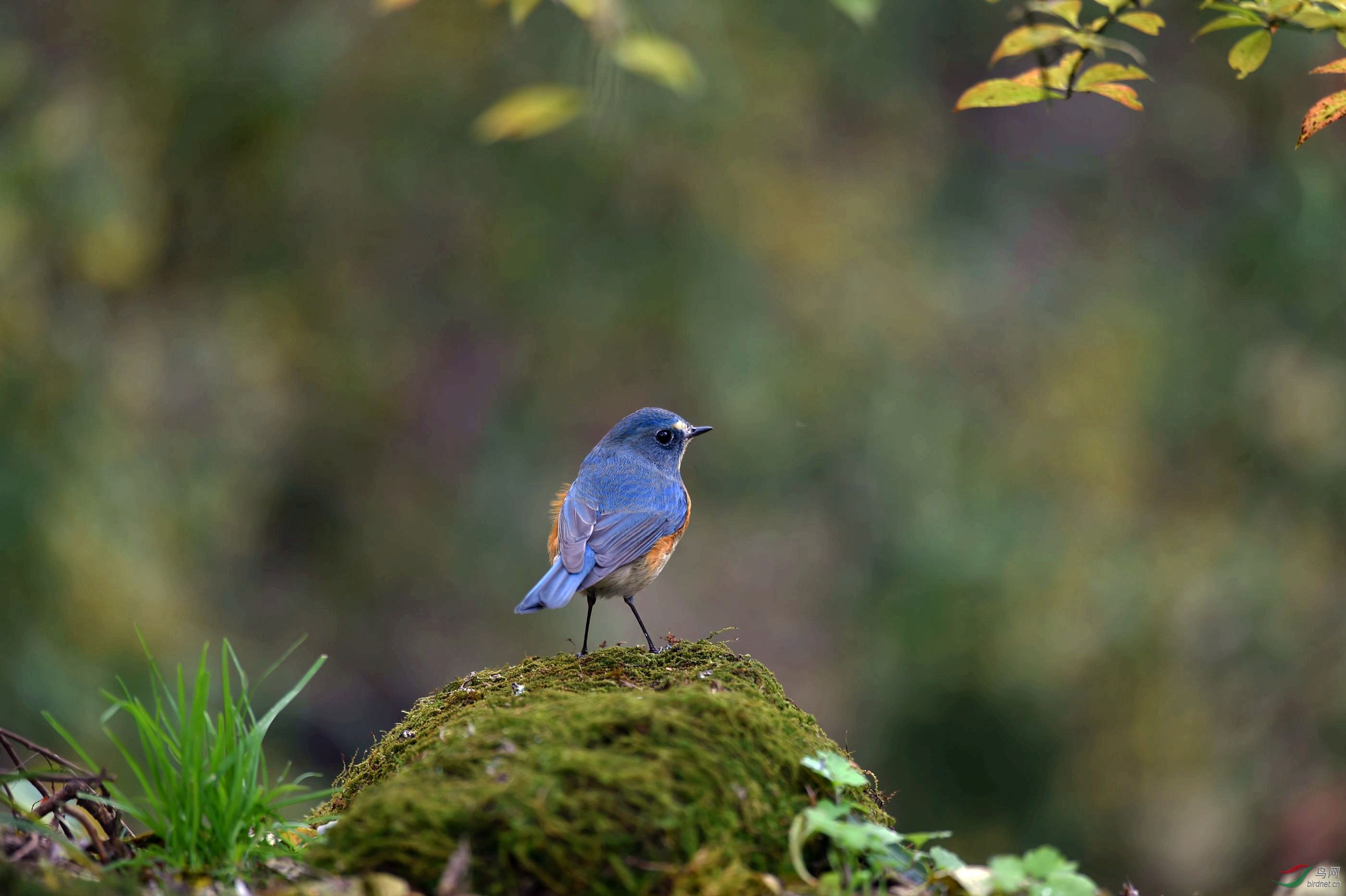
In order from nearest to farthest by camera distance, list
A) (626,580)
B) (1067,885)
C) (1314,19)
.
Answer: (1067,885) < (1314,19) < (626,580)

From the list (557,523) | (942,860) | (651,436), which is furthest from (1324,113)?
(651,436)

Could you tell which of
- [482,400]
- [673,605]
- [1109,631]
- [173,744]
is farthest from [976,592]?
[173,744]

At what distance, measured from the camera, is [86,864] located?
257 centimetres

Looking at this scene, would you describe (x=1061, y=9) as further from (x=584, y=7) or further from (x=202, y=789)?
(x=202, y=789)

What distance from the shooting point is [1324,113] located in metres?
2.76

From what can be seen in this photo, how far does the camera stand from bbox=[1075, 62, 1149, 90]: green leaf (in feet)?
8.32

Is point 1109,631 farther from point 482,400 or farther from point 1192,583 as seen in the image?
point 482,400

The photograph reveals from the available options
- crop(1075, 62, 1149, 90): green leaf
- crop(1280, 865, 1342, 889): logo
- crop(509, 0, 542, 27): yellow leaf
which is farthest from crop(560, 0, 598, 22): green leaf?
crop(1280, 865, 1342, 889): logo

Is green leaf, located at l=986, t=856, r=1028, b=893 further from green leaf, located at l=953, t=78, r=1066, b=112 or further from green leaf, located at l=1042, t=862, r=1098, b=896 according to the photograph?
green leaf, located at l=953, t=78, r=1066, b=112

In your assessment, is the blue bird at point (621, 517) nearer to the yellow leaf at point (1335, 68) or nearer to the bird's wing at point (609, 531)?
the bird's wing at point (609, 531)

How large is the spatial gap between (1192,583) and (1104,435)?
1250 mm

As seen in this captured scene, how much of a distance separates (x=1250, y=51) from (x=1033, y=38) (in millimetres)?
673

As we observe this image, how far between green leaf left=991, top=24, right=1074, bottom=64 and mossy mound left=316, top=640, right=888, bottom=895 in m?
1.65

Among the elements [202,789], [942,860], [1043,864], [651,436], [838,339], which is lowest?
[942,860]
